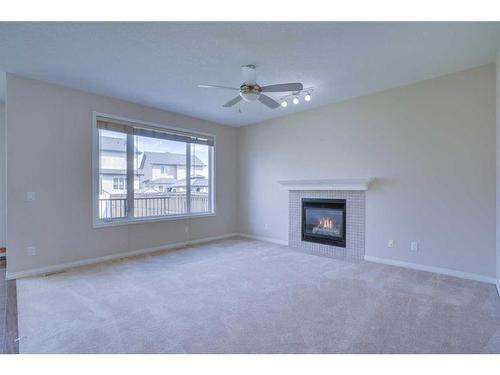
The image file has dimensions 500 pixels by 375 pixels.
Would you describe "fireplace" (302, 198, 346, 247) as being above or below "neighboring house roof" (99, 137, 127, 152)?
below

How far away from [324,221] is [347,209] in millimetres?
509

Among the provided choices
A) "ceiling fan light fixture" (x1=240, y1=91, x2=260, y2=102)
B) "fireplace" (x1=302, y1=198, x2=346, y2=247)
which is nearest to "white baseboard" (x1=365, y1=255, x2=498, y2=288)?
"fireplace" (x1=302, y1=198, x2=346, y2=247)

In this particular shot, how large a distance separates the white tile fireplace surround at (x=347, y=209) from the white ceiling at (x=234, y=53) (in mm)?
1519

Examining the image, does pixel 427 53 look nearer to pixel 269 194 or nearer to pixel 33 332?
pixel 269 194

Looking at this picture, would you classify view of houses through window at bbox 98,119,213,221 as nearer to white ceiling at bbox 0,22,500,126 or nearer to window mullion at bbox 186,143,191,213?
window mullion at bbox 186,143,191,213

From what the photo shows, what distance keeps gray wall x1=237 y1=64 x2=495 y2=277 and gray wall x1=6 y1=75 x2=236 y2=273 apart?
3.58 m

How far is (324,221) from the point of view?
16.0 ft

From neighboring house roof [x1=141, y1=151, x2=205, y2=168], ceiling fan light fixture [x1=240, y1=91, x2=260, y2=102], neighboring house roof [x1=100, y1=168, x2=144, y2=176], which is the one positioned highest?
ceiling fan light fixture [x1=240, y1=91, x2=260, y2=102]

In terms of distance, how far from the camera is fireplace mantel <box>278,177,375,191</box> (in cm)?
428

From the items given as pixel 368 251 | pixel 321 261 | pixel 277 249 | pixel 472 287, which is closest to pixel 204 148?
pixel 277 249

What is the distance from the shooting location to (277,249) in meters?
5.05

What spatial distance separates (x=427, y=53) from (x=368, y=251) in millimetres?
2854

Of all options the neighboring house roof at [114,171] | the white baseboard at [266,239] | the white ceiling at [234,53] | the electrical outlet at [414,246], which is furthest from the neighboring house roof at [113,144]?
the electrical outlet at [414,246]
